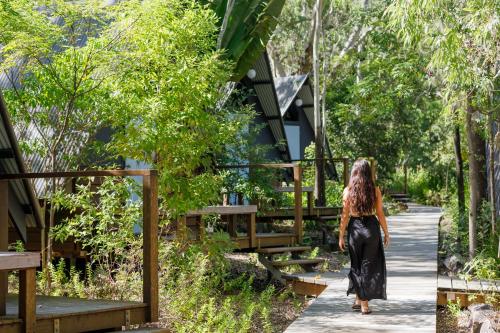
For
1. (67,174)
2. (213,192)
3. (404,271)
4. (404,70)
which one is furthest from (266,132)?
(67,174)

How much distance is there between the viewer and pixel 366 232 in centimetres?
941

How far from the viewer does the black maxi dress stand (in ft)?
30.8

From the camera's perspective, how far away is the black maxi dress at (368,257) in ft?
30.8

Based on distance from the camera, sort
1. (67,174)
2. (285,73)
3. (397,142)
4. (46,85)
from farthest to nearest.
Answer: (285,73)
(397,142)
(46,85)
(67,174)

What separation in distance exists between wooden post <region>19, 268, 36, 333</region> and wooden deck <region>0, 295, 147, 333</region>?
0.05 m

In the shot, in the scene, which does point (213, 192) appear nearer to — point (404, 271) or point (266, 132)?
point (404, 271)

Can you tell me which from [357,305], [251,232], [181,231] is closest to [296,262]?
[251,232]

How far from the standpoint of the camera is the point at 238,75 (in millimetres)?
18250

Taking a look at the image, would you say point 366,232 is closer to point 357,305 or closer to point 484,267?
point 357,305

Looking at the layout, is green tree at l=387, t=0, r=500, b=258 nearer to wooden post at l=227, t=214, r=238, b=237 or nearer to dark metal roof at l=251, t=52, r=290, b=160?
wooden post at l=227, t=214, r=238, b=237

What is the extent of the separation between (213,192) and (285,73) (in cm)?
2999

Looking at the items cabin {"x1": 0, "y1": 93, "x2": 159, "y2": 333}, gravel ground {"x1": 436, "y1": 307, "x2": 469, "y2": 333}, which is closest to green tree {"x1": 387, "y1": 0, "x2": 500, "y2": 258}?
gravel ground {"x1": 436, "y1": 307, "x2": 469, "y2": 333}

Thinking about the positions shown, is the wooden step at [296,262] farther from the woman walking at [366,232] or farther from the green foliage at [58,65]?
the woman walking at [366,232]

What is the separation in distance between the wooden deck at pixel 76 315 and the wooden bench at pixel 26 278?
0.07m
